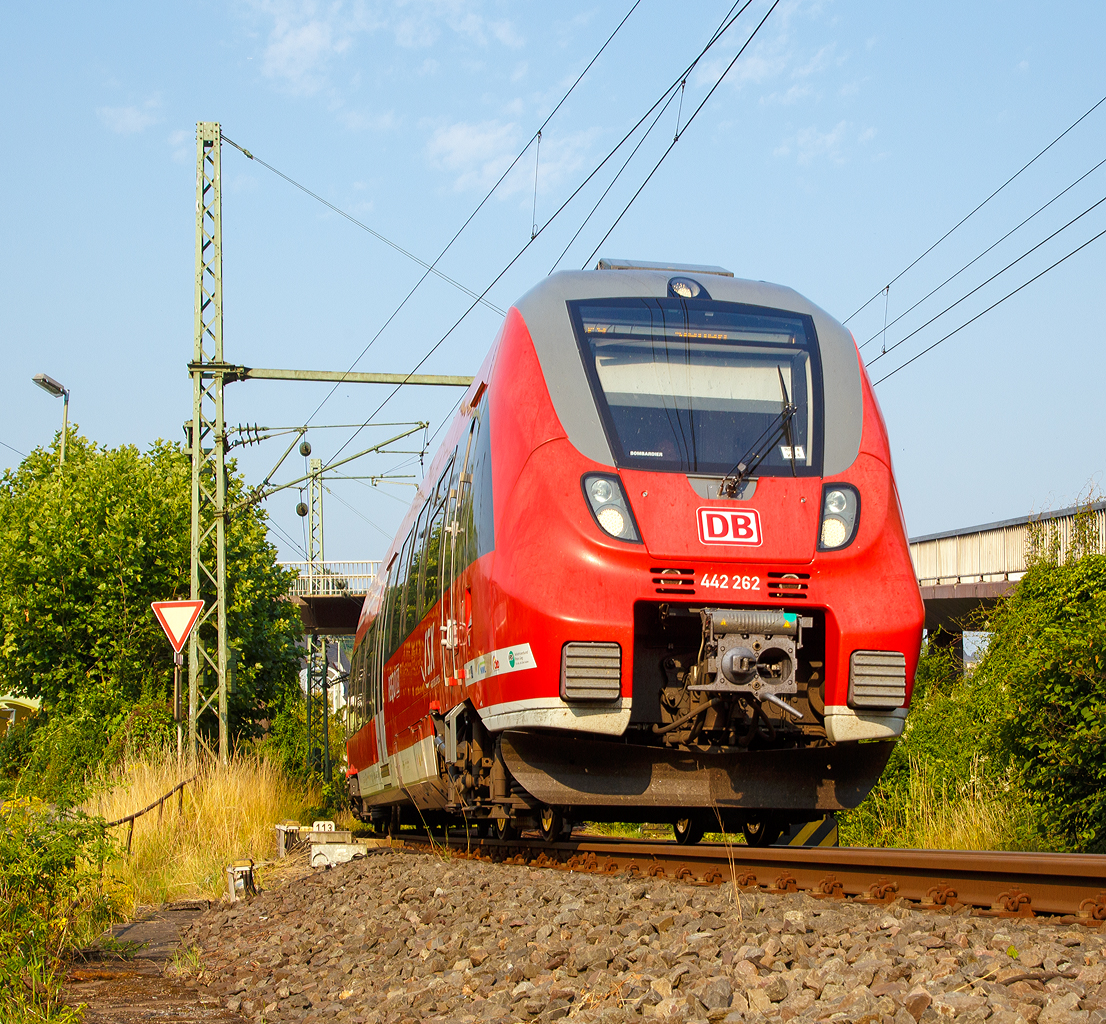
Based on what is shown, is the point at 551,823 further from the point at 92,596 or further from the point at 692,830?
the point at 92,596

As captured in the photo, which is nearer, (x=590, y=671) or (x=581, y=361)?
(x=590, y=671)

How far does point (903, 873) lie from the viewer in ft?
16.4

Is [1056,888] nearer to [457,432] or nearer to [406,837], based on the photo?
[457,432]

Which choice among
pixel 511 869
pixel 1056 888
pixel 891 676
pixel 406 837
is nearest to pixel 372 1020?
pixel 1056 888

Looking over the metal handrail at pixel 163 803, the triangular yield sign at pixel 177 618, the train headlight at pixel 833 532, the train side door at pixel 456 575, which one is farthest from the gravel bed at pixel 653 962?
the triangular yield sign at pixel 177 618

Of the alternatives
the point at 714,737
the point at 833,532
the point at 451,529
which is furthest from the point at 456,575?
the point at 833,532

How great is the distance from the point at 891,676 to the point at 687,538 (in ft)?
4.57

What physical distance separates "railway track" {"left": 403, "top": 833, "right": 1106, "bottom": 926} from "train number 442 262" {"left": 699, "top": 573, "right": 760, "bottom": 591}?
1421 mm

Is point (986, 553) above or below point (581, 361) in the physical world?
above

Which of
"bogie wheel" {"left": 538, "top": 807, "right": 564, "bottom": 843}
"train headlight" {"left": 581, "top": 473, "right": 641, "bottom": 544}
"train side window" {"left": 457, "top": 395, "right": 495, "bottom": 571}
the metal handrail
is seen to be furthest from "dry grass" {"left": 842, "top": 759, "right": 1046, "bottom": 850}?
the metal handrail

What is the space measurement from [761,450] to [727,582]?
0.99 metres

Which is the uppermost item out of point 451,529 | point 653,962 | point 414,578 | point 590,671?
point 451,529

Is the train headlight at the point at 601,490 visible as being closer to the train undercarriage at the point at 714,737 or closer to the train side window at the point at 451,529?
the train undercarriage at the point at 714,737

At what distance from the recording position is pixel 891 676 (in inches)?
263
